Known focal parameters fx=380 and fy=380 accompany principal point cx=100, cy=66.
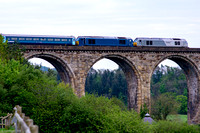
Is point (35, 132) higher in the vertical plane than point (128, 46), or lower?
lower

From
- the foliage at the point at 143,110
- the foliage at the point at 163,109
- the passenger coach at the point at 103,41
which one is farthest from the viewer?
the foliage at the point at 163,109

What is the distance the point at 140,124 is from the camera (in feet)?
129

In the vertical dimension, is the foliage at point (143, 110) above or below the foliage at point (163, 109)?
above

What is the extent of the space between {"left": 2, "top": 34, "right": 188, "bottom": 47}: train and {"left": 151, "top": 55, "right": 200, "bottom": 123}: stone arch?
8.29ft

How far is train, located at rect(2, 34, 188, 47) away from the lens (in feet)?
165

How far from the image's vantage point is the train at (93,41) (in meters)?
50.2

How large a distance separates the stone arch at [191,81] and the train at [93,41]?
8.29 ft

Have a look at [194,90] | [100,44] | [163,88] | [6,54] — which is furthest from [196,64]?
A: [163,88]

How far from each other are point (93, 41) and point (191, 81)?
58.6 ft

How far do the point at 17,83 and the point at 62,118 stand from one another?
5.97 metres

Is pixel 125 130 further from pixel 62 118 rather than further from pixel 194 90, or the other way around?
pixel 194 90

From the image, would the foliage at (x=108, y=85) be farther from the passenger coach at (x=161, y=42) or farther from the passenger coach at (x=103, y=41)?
the passenger coach at (x=103, y=41)

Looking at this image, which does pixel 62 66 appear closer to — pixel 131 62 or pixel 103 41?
pixel 103 41

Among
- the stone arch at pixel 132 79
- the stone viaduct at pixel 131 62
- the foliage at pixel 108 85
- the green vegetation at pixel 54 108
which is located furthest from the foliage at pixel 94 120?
the foliage at pixel 108 85
